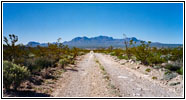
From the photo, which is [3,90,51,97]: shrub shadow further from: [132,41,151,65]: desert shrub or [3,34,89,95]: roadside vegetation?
[132,41,151,65]: desert shrub

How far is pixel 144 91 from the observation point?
7.41m

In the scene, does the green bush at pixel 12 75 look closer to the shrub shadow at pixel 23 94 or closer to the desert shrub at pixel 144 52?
the shrub shadow at pixel 23 94

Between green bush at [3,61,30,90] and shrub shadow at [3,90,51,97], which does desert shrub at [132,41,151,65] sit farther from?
green bush at [3,61,30,90]

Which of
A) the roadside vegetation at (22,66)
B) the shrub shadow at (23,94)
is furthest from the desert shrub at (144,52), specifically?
the shrub shadow at (23,94)

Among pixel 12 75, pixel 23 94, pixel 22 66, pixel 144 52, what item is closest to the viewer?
pixel 12 75

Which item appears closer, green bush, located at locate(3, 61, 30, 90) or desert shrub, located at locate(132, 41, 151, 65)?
green bush, located at locate(3, 61, 30, 90)

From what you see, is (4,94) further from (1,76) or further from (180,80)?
(180,80)

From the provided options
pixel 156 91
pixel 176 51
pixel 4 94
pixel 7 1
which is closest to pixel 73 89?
pixel 4 94

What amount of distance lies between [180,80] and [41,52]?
49.3 feet

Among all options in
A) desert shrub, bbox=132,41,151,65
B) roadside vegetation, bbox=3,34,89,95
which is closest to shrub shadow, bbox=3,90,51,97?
roadside vegetation, bbox=3,34,89,95

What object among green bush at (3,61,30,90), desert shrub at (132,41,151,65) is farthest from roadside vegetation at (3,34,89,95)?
desert shrub at (132,41,151,65)

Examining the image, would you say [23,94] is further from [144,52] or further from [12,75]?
[144,52]

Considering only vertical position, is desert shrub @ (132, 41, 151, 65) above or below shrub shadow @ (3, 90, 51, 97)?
above

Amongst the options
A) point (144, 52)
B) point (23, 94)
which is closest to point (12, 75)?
point (23, 94)
